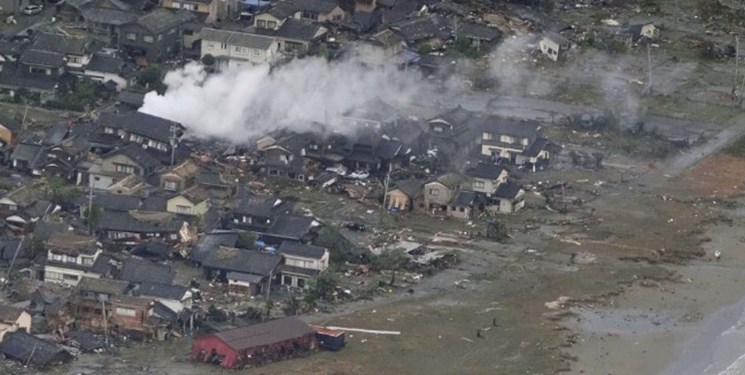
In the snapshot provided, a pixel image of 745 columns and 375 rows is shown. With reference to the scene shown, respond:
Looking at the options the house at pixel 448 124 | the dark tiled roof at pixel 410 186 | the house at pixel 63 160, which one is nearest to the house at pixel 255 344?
the dark tiled roof at pixel 410 186

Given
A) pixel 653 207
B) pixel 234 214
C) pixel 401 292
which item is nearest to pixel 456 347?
pixel 401 292

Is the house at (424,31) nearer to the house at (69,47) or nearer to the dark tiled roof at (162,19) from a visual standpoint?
the dark tiled roof at (162,19)

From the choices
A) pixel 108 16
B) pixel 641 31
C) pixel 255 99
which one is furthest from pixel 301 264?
pixel 641 31

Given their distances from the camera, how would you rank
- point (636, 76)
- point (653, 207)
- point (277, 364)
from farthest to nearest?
point (636, 76) < point (653, 207) < point (277, 364)

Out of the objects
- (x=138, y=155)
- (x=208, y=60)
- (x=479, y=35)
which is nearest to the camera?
(x=138, y=155)

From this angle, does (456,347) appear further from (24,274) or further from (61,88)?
(61,88)

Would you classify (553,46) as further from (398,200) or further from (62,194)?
(62,194)
